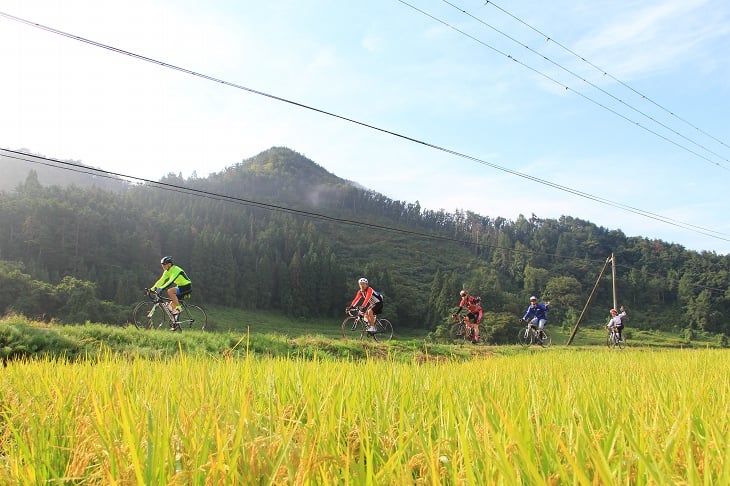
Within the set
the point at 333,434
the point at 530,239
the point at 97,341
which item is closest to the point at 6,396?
the point at 333,434

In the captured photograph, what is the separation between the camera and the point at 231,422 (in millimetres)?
1662

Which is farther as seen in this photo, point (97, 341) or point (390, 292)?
point (390, 292)

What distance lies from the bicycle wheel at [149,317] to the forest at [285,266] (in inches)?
1377

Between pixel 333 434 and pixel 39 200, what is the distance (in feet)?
324

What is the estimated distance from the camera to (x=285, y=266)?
98750 mm

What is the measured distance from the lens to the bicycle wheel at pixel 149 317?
1545 centimetres

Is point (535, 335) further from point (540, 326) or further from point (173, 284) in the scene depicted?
point (173, 284)

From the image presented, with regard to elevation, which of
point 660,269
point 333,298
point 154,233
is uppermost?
point 660,269

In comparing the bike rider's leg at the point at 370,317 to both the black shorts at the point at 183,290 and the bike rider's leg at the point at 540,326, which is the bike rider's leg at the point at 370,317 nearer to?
the black shorts at the point at 183,290

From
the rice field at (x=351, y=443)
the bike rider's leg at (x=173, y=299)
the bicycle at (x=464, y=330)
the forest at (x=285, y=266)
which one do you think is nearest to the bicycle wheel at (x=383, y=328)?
the bicycle at (x=464, y=330)

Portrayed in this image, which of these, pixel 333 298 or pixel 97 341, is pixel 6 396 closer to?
pixel 97 341

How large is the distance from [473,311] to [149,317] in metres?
12.5

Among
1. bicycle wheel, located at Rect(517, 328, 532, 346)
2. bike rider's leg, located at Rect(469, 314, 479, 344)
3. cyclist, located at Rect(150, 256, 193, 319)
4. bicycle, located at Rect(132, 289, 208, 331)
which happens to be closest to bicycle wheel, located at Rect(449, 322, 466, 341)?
bike rider's leg, located at Rect(469, 314, 479, 344)

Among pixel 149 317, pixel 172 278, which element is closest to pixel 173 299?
pixel 172 278
